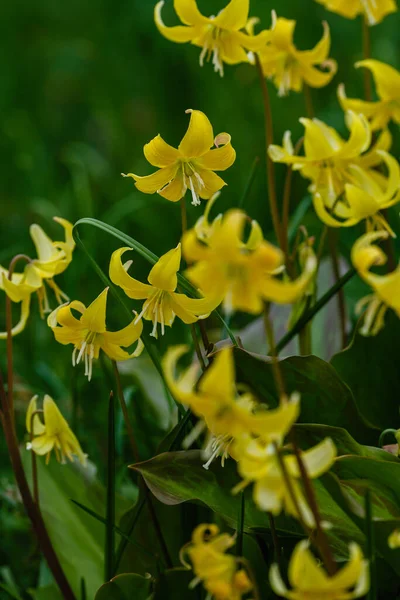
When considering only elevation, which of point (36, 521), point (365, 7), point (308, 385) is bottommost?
point (36, 521)

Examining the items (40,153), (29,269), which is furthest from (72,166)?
(29,269)

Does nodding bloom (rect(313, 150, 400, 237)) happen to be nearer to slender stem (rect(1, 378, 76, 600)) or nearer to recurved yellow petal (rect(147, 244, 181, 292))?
recurved yellow petal (rect(147, 244, 181, 292))

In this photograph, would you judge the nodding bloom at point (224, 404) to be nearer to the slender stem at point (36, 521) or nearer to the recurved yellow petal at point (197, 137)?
the recurved yellow petal at point (197, 137)

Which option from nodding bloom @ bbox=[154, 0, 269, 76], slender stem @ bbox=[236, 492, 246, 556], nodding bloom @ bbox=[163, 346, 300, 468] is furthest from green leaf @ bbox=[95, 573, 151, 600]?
Result: nodding bloom @ bbox=[154, 0, 269, 76]

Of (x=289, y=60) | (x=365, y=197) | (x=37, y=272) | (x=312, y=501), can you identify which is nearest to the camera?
(x=312, y=501)

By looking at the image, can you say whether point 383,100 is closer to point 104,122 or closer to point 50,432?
point 50,432

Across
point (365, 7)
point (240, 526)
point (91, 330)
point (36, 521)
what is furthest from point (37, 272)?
point (365, 7)

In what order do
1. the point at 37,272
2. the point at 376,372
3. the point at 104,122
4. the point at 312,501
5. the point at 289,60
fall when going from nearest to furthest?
the point at 312,501, the point at 37,272, the point at 376,372, the point at 289,60, the point at 104,122

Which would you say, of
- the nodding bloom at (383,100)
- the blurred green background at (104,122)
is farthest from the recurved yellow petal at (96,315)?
the blurred green background at (104,122)
